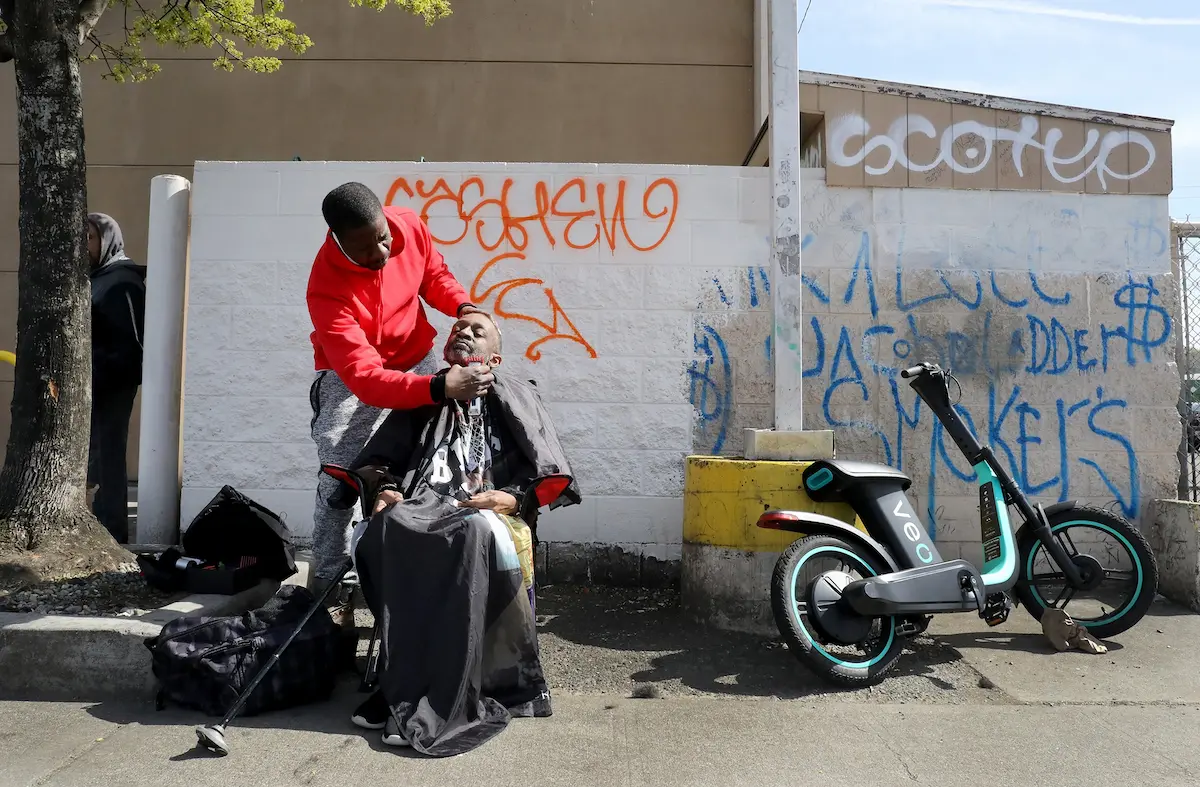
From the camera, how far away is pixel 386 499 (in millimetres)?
3238

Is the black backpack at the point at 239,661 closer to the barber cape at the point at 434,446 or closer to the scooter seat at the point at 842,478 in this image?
the barber cape at the point at 434,446

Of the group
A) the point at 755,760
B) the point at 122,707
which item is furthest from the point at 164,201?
the point at 755,760

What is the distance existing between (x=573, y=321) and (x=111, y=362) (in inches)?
107

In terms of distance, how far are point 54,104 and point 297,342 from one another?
1.66 metres

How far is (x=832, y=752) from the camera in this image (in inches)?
114

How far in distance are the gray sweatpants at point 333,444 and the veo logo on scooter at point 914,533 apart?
2.20 metres

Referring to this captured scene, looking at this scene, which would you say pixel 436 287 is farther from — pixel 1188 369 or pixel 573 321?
pixel 1188 369

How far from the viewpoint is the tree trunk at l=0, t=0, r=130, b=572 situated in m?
4.18

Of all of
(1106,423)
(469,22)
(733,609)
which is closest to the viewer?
(733,609)

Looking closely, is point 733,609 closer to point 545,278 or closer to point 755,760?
point 755,760

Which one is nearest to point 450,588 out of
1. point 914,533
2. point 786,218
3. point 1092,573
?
point 914,533

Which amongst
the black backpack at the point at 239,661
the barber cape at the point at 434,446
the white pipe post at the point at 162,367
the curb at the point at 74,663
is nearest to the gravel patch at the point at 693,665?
the black backpack at the point at 239,661

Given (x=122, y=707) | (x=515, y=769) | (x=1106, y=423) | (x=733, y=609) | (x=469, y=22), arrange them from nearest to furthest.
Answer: (x=515, y=769)
(x=122, y=707)
(x=733, y=609)
(x=1106, y=423)
(x=469, y=22)

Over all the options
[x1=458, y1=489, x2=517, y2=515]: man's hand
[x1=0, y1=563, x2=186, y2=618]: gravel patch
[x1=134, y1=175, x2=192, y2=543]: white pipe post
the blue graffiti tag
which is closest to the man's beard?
[x1=458, y1=489, x2=517, y2=515]: man's hand
